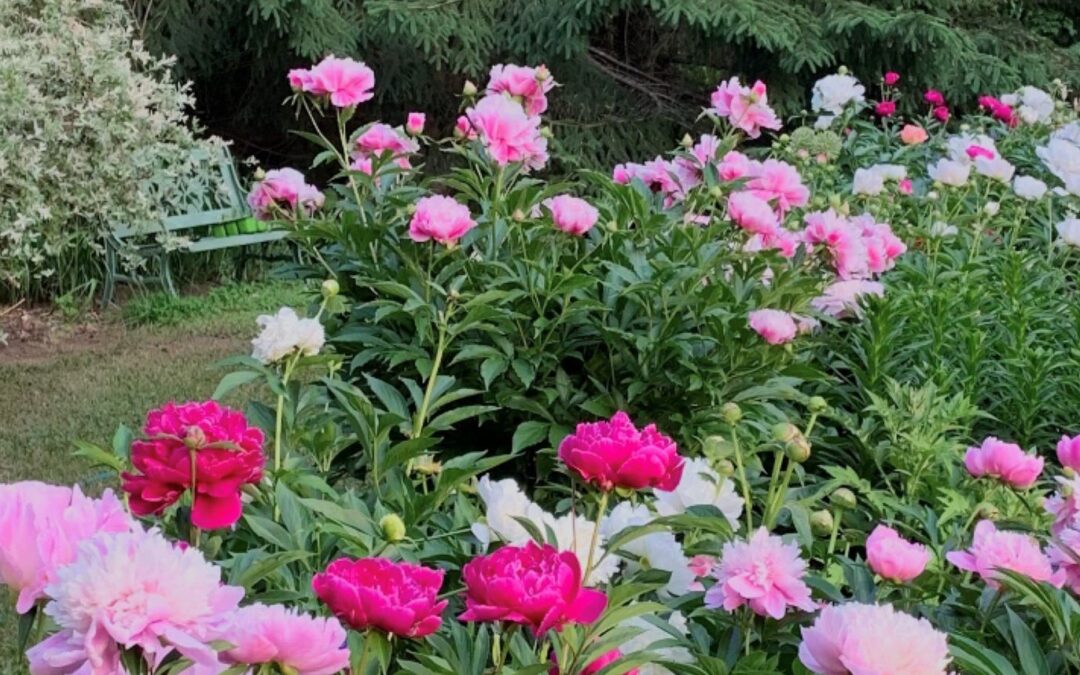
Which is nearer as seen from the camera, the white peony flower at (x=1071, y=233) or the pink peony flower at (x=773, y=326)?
the pink peony flower at (x=773, y=326)

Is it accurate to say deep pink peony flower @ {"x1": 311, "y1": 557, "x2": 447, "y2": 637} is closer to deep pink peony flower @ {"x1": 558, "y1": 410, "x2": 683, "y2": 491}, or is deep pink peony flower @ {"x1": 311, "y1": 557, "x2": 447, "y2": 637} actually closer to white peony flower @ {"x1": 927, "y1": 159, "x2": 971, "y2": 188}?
deep pink peony flower @ {"x1": 558, "y1": 410, "x2": 683, "y2": 491}

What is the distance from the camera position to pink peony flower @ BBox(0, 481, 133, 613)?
2.07 feet

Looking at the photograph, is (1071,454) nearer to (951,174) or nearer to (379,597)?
(379,597)

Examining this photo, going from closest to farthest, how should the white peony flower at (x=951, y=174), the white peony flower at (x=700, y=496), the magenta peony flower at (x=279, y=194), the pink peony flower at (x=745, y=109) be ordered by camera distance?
1. the white peony flower at (x=700, y=496)
2. the magenta peony flower at (x=279, y=194)
3. the pink peony flower at (x=745, y=109)
4. the white peony flower at (x=951, y=174)

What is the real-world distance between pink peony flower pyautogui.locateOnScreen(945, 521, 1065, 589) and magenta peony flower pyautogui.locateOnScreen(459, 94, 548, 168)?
3.79 ft

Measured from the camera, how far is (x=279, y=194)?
6.63 ft

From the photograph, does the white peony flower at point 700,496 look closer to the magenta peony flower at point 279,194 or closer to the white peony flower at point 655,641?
the white peony flower at point 655,641

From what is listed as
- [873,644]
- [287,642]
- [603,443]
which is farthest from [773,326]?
[287,642]

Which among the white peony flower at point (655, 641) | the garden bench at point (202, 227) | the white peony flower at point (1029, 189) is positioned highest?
the white peony flower at point (655, 641)

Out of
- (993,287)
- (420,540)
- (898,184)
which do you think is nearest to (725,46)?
(898,184)

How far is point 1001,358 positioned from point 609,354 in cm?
84

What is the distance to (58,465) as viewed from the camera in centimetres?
348

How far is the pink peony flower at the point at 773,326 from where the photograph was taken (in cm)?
168

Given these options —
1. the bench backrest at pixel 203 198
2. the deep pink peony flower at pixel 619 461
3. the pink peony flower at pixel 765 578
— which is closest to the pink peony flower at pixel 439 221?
the deep pink peony flower at pixel 619 461
